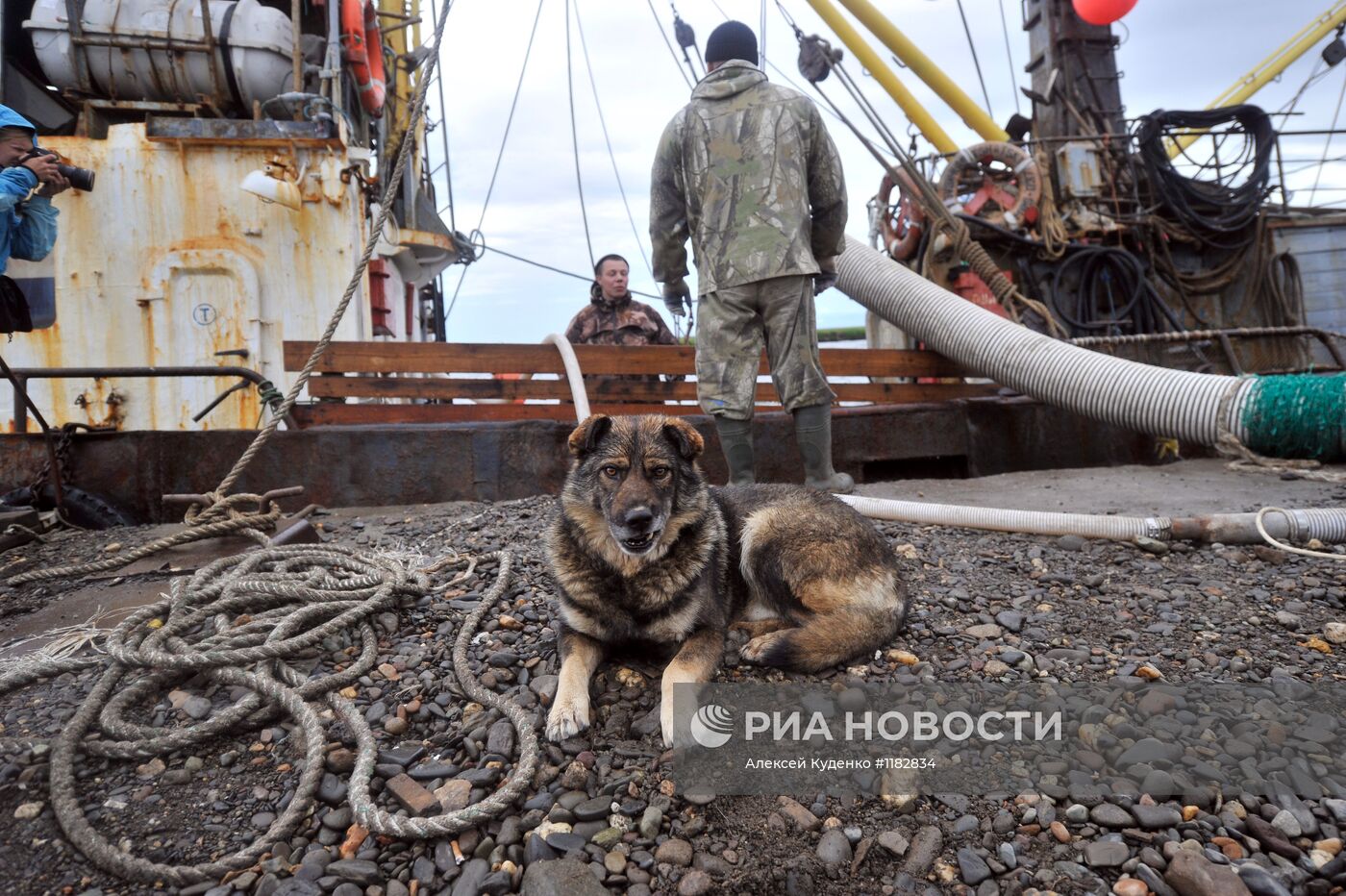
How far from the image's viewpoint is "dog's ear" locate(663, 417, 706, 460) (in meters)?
2.54

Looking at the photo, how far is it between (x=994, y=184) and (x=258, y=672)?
34.3 ft

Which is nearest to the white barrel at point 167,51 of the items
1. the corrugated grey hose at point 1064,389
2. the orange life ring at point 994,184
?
the corrugated grey hose at point 1064,389

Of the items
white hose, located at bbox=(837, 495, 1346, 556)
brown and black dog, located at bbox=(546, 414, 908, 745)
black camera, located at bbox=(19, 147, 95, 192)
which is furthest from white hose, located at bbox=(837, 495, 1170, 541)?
black camera, located at bbox=(19, 147, 95, 192)

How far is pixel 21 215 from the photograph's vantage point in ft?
13.5

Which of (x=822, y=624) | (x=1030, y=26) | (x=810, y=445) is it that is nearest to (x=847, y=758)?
(x=822, y=624)

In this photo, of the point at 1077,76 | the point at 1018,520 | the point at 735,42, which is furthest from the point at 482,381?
the point at 1077,76

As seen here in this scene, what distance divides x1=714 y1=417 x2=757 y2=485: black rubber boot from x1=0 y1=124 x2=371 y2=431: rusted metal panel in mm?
4501

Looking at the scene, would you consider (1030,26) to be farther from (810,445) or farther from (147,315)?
(147,315)

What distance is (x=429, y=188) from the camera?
10711 mm

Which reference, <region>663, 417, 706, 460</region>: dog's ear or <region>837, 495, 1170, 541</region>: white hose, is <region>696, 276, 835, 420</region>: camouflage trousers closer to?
<region>837, 495, 1170, 541</region>: white hose

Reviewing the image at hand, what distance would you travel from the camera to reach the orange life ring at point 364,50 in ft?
24.2

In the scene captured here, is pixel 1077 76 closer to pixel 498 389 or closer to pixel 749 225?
pixel 749 225

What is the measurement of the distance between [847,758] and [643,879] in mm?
659

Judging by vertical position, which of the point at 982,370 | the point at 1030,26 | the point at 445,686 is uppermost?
the point at 1030,26
